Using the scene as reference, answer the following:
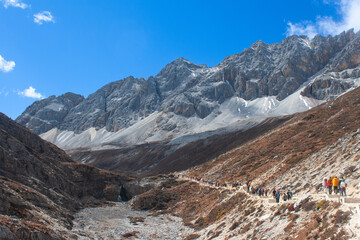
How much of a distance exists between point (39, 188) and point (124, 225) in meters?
14.2

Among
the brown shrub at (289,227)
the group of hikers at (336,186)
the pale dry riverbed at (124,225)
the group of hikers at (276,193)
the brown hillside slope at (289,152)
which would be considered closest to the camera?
the group of hikers at (336,186)

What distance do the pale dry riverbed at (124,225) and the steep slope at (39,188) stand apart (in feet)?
7.09

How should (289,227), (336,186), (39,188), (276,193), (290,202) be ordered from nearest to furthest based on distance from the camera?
(289,227), (336,186), (290,202), (276,193), (39,188)

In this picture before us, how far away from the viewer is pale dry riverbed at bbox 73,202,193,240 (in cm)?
3250

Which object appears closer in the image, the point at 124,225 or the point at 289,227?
the point at 289,227

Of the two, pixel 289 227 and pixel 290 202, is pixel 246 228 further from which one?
pixel 289 227

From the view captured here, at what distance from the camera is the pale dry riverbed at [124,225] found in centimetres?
3250

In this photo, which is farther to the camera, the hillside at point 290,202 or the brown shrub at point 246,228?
the brown shrub at point 246,228

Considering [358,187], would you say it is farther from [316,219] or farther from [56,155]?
[56,155]

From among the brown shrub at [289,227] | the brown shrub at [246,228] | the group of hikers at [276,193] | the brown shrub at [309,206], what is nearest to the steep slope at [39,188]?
the brown shrub at [246,228]

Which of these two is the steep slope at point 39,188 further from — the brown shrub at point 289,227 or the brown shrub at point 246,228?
the brown shrub at point 289,227

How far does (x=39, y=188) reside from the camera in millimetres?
41375

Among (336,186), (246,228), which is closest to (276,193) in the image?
(246,228)

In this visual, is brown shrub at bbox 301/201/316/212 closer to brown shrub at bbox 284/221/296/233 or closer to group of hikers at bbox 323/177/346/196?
brown shrub at bbox 284/221/296/233
